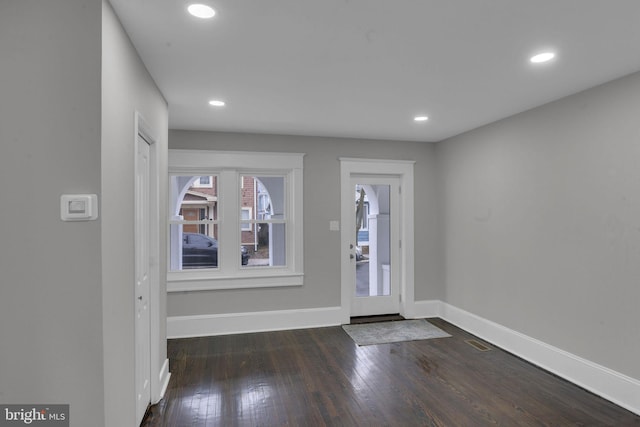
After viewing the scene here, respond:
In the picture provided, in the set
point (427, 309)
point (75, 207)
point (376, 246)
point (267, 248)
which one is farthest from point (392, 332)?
point (75, 207)

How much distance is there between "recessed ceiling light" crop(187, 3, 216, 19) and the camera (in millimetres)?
1738

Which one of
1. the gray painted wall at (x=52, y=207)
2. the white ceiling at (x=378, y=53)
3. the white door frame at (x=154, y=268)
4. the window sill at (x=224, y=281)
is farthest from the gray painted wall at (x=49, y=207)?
the window sill at (x=224, y=281)

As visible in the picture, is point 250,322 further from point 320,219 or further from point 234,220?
point 320,219

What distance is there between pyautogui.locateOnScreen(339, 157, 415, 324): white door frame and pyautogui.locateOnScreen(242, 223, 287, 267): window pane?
0.79 m

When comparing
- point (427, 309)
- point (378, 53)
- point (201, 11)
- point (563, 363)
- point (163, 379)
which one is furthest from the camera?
point (427, 309)

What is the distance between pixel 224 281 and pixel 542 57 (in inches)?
148

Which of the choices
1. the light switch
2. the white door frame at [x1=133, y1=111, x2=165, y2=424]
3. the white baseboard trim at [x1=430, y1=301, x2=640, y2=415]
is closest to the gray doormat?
the white baseboard trim at [x1=430, y1=301, x2=640, y2=415]

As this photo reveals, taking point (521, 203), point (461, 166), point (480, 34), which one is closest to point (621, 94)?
point (521, 203)

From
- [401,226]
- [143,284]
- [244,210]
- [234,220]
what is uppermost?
[244,210]

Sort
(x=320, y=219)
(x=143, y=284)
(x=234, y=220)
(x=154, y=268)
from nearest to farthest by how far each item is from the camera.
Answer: (x=143, y=284) < (x=154, y=268) < (x=234, y=220) < (x=320, y=219)

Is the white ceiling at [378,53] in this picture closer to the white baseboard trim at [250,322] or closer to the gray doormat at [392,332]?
the white baseboard trim at [250,322]

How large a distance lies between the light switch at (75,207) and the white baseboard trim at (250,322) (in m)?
2.97

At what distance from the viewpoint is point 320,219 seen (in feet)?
15.2

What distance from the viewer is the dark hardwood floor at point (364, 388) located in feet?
8.27
